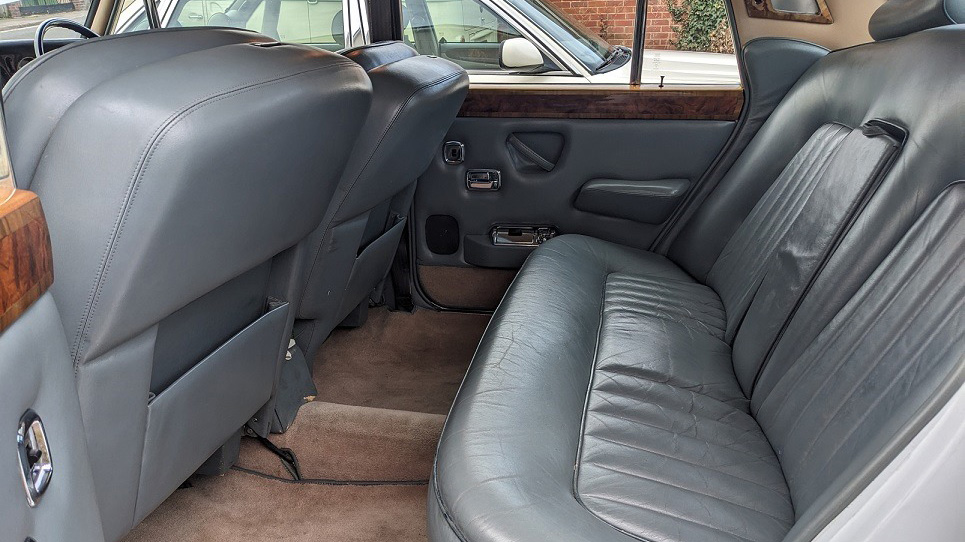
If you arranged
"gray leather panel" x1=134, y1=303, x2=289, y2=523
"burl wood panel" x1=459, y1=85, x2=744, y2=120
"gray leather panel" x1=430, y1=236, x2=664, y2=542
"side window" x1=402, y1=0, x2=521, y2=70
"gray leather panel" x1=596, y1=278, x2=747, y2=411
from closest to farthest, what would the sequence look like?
"gray leather panel" x1=430, y1=236, x2=664, y2=542
"gray leather panel" x1=134, y1=303, x2=289, y2=523
"gray leather panel" x1=596, y1=278, x2=747, y2=411
"burl wood panel" x1=459, y1=85, x2=744, y2=120
"side window" x1=402, y1=0, x2=521, y2=70

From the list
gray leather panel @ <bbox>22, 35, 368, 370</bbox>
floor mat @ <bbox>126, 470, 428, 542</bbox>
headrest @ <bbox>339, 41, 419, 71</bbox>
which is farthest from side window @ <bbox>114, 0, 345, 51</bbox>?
gray leather panel @ <bbox>22, 35, 368, 370</bbox>

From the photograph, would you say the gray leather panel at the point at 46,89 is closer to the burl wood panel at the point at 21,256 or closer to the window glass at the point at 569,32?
the burl wood panel at the point at 21,256

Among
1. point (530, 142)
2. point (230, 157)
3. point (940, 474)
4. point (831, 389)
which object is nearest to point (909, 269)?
point (831, 389)

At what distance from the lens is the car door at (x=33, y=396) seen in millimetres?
669

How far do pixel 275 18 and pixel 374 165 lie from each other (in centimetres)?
121

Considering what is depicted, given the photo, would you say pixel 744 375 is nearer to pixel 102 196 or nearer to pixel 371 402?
pixel 371 402

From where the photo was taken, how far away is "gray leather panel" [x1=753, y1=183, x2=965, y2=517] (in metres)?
1.12

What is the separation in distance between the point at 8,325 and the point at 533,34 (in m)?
2.19

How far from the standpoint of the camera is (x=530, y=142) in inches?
106

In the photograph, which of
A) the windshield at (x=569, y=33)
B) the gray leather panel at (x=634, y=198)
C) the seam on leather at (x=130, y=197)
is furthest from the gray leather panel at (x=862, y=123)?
the seam on leather at (x=130, y=197)

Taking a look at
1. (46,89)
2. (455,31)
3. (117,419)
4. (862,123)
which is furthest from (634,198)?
(46,89)

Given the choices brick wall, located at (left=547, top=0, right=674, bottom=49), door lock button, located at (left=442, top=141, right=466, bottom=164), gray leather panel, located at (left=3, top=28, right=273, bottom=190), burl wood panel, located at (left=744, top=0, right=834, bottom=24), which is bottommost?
door lock button, located at (left=442, top=141, right=466, bottom=164)

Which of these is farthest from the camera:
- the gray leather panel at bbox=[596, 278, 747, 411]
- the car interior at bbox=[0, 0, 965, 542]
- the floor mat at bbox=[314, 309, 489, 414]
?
the floor mat at bbox=[314, 309, 489, 414]

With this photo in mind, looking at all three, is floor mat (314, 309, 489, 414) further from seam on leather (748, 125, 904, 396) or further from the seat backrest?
seam on leather (748, 125, 904, 396)
